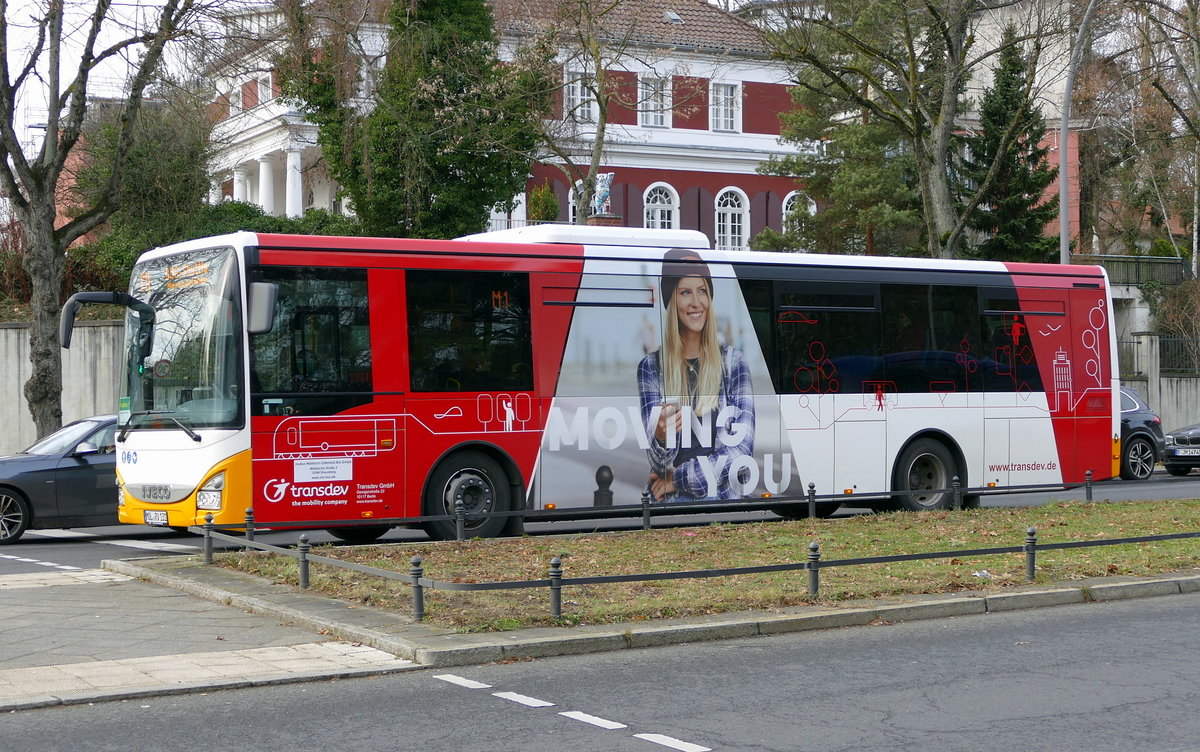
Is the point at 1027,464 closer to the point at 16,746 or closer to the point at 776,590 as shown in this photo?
the point at 776,590

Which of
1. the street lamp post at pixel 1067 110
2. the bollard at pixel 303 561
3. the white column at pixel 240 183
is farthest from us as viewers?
the white column at pixel 240 183

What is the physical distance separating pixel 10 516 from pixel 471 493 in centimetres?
607

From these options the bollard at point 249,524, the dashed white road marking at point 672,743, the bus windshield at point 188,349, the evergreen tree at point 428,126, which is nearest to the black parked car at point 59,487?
the bus windshield at point 188,349

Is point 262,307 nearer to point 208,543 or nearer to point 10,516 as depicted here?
point 208,543

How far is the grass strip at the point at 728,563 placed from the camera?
35.3 feet

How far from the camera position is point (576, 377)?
16.3 metres

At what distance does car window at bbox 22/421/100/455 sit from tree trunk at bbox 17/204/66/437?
4051 millimetres

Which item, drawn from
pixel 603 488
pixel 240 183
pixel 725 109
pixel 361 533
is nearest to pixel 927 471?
pixel 603 488

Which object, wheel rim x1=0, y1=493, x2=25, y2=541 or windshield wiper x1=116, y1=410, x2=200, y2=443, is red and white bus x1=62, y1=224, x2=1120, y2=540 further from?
wheel rim x1=0, y1=493, x2=25, y2=541

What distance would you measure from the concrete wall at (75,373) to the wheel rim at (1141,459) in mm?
21007

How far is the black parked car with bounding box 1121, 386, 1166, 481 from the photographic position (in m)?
28.2

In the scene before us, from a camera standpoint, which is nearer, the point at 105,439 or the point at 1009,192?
the point at 105,439

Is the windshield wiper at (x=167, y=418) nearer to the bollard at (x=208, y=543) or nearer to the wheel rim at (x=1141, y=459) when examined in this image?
the bollard at (x=208, y=543)

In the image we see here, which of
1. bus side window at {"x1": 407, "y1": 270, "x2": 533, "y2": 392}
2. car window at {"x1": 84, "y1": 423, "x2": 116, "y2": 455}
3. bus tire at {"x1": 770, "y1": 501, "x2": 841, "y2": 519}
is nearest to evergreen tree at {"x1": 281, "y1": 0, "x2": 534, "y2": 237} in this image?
car window at {"x1": 84, "y1": 423, "x2": 116, "y2": 455}
